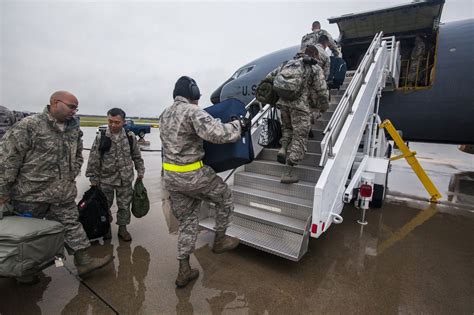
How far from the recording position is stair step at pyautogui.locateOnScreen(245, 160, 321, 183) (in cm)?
352

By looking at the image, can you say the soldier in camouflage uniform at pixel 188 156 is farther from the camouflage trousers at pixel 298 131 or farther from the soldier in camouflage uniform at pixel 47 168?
the camouflage trousers at pixel 298 131

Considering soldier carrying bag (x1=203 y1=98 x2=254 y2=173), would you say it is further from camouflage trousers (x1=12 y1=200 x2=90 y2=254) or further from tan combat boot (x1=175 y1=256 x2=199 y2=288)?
camouflage trousers (x1=12 y1=200 x2=90 y2=254)

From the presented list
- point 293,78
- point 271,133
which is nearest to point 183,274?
point 293,78

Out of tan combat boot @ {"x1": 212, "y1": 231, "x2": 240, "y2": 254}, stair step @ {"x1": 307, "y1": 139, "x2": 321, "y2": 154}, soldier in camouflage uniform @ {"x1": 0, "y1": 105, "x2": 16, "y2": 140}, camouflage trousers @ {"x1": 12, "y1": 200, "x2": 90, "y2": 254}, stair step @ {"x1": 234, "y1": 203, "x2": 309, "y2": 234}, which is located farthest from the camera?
soldier in camouflage uniform @ {"x1": 0, "y1": 105, "x2": 16, "y2": 140}

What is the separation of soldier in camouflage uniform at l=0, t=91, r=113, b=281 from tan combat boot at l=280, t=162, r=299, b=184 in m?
2.37

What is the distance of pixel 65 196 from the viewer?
235cm

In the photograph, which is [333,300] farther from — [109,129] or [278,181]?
[109,129]

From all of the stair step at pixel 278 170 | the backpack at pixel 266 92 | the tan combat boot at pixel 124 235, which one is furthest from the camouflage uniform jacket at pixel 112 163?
the backpack at pixel 266 92

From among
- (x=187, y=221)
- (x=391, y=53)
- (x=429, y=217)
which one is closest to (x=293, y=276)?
(x=187, y=221)

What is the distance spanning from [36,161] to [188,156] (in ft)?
4.30

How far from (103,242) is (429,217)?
530cm

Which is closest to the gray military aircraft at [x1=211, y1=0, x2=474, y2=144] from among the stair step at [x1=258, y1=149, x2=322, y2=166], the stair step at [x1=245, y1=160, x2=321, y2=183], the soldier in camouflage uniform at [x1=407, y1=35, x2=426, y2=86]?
the soldier in camouflage uniform at [x1=407, y1=35, x2=426, y2=86]

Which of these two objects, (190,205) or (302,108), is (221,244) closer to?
(190,205)

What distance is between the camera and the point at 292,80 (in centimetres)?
312
